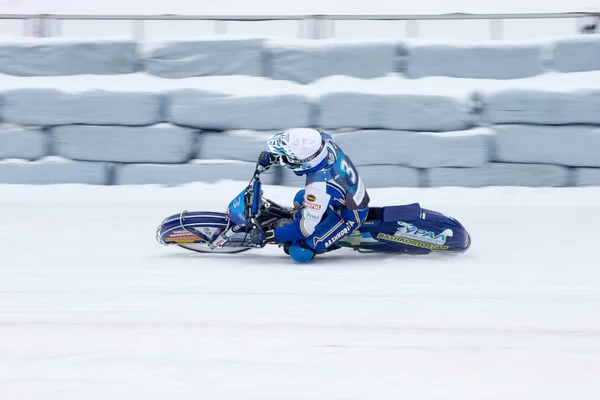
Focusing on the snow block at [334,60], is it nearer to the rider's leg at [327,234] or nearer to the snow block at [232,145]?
the snow block at [232,145]

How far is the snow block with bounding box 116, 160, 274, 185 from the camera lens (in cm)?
852

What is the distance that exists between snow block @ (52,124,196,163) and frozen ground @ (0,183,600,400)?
1.87m

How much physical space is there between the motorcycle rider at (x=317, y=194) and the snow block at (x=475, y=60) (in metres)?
3.53

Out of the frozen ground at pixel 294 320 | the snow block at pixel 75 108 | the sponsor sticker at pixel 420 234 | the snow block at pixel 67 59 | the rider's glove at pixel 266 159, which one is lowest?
the frozen ground at pixel 294 320

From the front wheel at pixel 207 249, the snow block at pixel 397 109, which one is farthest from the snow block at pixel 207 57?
the front wheel at pixel 207 249

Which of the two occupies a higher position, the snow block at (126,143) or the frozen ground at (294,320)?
the snow block at (126,143)

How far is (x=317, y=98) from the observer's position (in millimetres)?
8516

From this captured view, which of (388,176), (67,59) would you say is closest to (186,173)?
(67,59)

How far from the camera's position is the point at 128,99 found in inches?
339

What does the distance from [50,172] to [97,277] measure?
388 centimetres

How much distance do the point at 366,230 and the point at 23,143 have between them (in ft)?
14.9

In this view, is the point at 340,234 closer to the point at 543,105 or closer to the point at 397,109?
the point at 397,109

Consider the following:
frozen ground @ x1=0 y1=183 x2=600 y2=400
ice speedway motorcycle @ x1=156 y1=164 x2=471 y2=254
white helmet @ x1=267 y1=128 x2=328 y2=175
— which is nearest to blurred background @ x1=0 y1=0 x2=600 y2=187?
frozen ground @ x1=0 y1=183 x2=600 y2=400

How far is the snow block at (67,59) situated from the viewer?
29.8ft
